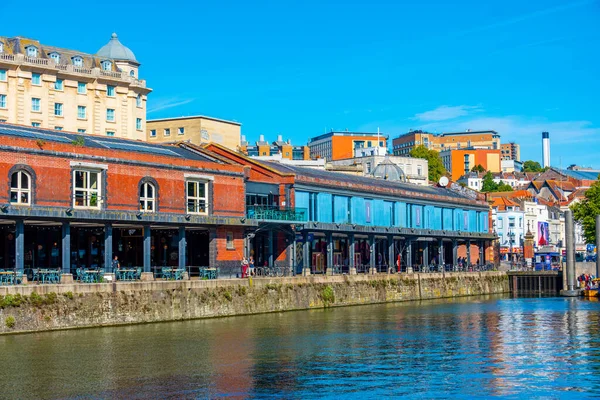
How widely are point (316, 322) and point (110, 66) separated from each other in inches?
2643

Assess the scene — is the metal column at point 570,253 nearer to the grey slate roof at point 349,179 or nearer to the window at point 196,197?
the grey slate roof at point 349,179

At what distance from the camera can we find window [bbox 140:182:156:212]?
204ft

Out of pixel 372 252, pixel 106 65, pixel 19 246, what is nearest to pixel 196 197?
pixel 19 246

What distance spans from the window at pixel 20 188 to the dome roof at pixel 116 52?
6547 cm

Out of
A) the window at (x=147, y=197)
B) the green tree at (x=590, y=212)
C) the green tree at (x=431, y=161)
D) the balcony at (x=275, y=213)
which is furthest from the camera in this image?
the green tree at (x=431, y=161)

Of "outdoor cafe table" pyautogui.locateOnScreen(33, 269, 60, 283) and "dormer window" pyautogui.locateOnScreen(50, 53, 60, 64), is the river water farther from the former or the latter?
"dormer window" pyautogui.locateOnScreen(50, 53, 60, 64)

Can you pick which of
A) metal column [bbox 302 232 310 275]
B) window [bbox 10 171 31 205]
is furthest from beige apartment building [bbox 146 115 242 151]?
window [bbox 10 171 31 205]

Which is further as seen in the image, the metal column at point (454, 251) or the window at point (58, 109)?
the window at point (58, 109)

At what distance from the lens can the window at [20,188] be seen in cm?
5438

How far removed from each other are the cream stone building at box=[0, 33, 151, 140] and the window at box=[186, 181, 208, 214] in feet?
137

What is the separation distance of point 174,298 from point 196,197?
11.3 meters

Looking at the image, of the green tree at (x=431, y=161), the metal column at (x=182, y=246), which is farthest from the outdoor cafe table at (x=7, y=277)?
the green tree at (x=431, y=161)

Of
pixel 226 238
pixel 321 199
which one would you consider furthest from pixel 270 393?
pixel 321 199

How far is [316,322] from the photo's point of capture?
57.1 meters
